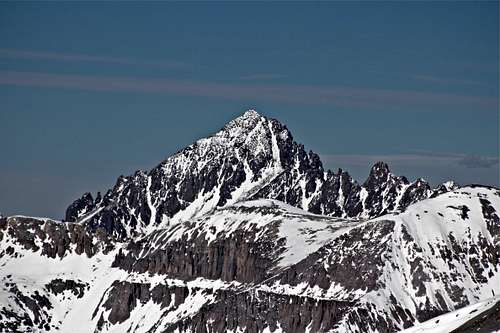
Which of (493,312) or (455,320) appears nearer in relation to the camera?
(493,312)

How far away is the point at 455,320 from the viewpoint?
19012 centimetres

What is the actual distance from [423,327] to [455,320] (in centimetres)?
715

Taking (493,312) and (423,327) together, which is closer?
(493,312)

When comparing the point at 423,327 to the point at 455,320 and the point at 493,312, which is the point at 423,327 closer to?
the point at 455,320

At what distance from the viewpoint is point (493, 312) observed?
177000mm

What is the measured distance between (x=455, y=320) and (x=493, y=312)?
1386 cm

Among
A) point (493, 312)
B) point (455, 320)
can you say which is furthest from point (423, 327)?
point (493, 312)

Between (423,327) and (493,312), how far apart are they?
67.6ft
